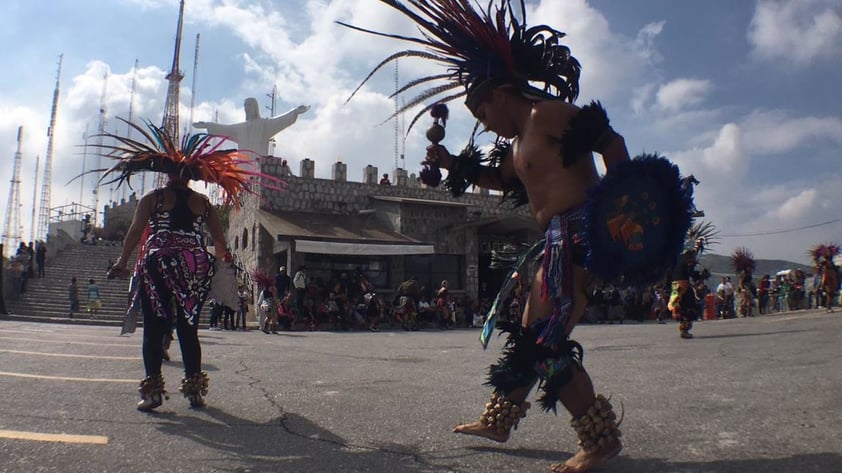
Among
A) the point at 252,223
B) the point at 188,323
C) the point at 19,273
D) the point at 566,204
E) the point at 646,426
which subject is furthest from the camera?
the point at 252,223

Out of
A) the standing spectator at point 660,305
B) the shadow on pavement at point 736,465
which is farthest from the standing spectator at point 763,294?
the shadow on pavement at point 736,465

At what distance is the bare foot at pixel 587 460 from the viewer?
8.16 feet

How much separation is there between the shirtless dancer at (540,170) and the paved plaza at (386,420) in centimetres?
25

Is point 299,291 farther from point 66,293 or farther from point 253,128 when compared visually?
point 253,128

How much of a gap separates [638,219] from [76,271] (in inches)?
1106

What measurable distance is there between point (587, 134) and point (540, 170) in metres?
0.29

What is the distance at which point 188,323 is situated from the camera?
4.09 meters

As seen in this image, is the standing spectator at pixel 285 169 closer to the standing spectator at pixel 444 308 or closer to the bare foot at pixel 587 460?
the standing spectator at pixel 444 308

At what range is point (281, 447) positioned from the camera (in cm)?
298

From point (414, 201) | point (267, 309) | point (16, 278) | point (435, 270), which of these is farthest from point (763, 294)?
point (16, 278)

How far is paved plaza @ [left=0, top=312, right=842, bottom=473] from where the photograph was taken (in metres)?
2.67

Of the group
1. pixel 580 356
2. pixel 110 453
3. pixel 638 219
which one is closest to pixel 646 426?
pixel 580 356

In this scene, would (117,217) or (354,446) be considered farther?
(117,217)

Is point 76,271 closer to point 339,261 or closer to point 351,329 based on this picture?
point 339,261
